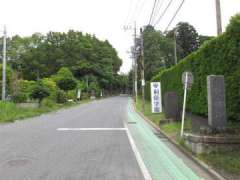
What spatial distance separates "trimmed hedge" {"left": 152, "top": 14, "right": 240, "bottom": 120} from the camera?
29.6ft

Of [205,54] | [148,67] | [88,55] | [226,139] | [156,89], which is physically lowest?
[226,139]

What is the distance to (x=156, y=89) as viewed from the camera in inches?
747

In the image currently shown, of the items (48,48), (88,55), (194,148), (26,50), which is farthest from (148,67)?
(194,148)

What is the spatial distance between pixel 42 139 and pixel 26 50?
239ft

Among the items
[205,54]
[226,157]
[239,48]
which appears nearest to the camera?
[226,157]

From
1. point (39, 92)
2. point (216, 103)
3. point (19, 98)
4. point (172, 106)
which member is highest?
point (39, 92)

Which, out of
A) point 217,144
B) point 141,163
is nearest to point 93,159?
point 141,163

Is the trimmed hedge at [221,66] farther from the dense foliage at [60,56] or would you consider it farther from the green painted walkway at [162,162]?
the dense foliage at [60,56]

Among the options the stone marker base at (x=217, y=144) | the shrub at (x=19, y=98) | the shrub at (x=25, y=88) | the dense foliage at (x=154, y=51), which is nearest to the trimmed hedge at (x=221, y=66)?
the stone marker base at (x=217, y=144)

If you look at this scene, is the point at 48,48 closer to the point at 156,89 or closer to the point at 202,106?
the point at 156,89

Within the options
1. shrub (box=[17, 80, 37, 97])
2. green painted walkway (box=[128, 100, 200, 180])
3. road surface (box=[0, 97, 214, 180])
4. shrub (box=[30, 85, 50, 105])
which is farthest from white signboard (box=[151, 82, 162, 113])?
shrub (box=[17, 80, 37, 97])

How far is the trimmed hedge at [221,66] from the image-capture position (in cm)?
902

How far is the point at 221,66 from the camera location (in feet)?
33.0

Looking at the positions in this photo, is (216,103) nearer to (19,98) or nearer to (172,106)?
(172,106)
